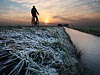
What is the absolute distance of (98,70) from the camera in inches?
351

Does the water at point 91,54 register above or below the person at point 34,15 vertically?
below

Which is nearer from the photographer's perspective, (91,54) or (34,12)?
(91,54)

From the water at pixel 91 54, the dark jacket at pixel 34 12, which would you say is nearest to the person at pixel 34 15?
the dark jacket at pixel 34 12

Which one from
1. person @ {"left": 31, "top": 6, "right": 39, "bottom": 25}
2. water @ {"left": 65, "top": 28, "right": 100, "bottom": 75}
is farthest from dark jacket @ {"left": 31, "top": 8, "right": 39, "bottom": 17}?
water @ {"left": 65, "top": 28, "right": 100, "bottom": 75}

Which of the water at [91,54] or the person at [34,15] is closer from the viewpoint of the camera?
the water at [91,54]

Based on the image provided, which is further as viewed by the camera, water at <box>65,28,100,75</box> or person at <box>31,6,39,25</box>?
person at <box>31,6,39,25</box>

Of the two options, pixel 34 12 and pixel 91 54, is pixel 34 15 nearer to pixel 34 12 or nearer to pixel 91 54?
pixel 34 12

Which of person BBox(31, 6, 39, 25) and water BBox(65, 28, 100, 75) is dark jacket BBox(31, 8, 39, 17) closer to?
person BBox(31, 6, 39, 25)

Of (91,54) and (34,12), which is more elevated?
(34,12)

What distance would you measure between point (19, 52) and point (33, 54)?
19.3 inches

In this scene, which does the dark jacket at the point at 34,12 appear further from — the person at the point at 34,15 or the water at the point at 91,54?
the water at the point at 91,54

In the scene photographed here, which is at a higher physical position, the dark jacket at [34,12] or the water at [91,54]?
the dark jacket at [34,12]

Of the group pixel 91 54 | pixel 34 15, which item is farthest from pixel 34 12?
pixel 91 54

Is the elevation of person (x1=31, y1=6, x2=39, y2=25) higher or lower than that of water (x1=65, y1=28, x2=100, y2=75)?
higher
